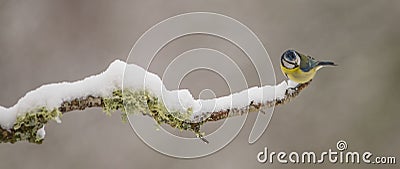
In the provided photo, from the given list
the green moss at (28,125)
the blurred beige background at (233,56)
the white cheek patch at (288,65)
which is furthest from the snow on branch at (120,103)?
the blurred beige background at (233,56)

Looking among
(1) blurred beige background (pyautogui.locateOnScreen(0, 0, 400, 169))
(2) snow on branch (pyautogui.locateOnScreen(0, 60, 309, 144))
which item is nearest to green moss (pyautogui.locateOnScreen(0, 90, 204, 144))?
(2) snow on branch (pyautogui.locateOnScreen(0, 60, 309, 144))

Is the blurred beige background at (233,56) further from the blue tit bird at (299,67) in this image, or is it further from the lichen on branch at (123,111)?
the lichen on branch at (123,111)

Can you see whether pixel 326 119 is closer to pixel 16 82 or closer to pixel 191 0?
pixel 191 0

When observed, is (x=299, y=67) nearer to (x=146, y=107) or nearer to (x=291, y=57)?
(x=291, y=57)

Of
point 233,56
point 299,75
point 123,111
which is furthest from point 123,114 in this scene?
point 233,56

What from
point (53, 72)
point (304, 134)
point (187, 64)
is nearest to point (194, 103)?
point (187, 64)

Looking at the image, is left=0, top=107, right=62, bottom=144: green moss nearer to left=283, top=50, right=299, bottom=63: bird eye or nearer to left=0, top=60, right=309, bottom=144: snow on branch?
left=0, top=60, right=309, bottom=144: snow on branch
